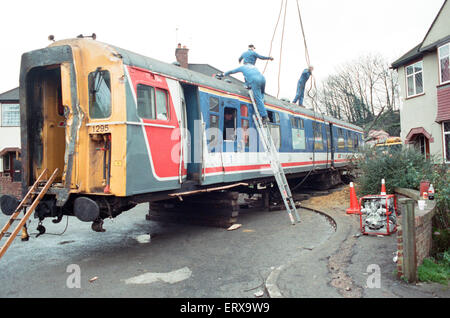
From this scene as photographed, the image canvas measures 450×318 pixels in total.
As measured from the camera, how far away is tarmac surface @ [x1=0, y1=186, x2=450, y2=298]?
4352mm

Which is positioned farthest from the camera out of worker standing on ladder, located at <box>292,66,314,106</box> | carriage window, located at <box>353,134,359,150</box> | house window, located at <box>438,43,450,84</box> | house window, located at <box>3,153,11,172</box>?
house window, located at <box>3,153,11,172</box>

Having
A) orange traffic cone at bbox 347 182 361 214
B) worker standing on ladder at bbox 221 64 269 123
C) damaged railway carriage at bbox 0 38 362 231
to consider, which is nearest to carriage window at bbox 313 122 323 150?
orange traffic cone at bbox 347 182 361 214

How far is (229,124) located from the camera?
27.9ft

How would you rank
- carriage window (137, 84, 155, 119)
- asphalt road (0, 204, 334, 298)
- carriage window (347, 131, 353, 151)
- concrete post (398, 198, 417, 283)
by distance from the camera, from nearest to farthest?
concrete post (398, 198, 417, 283) → asphalt road (0, 204, 334, 298) → carriage window (137, 84, 155, 119) → carriage window (347, 131, 353, 151)

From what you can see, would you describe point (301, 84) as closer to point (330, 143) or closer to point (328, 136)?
point (328, 136)

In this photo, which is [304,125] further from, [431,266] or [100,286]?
[100,286]

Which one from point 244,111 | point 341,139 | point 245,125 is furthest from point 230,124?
point 341,139

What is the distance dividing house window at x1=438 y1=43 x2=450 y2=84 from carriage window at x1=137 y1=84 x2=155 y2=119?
1560 cm

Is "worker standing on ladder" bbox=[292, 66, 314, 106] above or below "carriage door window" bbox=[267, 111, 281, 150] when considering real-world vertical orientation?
above

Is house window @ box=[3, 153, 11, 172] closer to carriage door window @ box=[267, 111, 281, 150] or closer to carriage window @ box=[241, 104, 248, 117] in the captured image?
carriage door window @ box=[267, 111, 281, 150]
